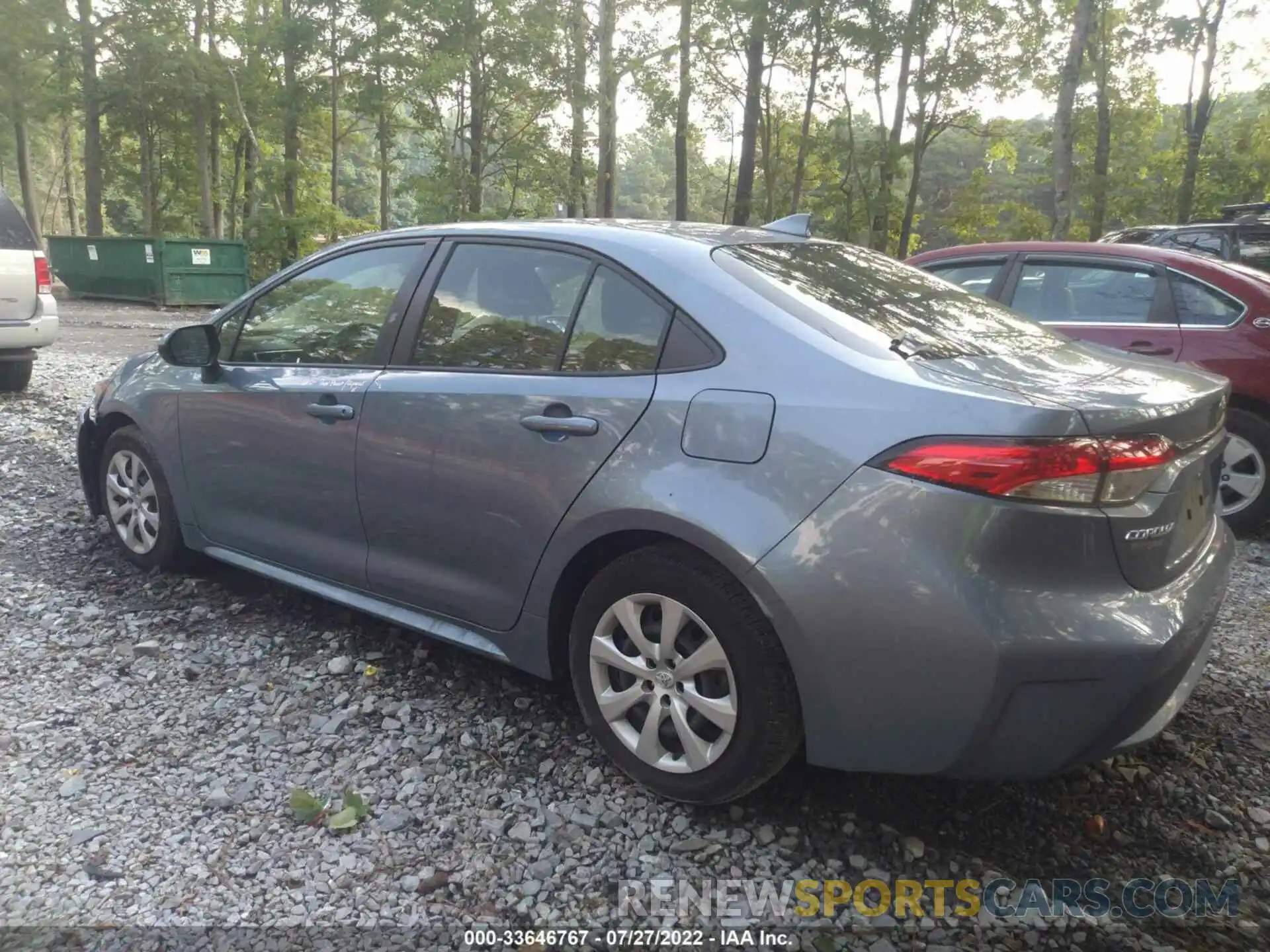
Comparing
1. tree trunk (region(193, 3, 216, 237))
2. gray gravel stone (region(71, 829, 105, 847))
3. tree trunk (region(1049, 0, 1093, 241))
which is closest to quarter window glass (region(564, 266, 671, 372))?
gray gravel stone (region(71, 829, 105, 847))

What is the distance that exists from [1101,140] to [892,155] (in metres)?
5.63

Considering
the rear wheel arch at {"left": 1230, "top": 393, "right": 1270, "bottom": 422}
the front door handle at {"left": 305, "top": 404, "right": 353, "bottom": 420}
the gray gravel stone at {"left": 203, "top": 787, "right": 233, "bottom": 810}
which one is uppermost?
the front door handle at {"left": 305, "top": 404, "right": 353, "bottom": 420}

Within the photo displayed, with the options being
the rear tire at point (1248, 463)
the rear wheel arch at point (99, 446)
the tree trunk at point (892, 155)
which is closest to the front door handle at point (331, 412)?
the rear wheel arch at point (99, 446)

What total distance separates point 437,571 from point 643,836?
113cm

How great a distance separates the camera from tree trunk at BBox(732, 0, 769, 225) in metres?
18.6

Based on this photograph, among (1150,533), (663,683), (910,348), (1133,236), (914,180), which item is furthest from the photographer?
(914,180)

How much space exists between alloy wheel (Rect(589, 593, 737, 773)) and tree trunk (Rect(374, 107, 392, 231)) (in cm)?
1955

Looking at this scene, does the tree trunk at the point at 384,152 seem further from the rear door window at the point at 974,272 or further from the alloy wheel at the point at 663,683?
the alloy wheel at the point at 663,683

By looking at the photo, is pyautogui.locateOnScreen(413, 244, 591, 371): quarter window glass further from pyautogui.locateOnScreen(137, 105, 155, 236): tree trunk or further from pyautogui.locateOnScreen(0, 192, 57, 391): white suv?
pyautogui.locateOnScreen(137, 105, 155, 236): tree trunk

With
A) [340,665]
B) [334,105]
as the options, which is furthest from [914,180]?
[340,665]

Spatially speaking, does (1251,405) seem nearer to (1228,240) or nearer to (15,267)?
(1228,240)

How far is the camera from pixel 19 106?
Result: 2433 centimetres

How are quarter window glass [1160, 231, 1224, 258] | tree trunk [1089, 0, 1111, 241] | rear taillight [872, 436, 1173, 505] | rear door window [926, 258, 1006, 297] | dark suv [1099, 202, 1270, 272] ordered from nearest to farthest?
1. rear taillight [872, 436, 1173, 505]
2. rear door window [926, 258, 1006, 297]
3. dark suv [1099, 202, 1270, 272]
4. quarter window glass [1160, 231, 1224, 258]
5. tree trunk [1089, 0, 1111, 241]

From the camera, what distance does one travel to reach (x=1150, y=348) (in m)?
5.79
